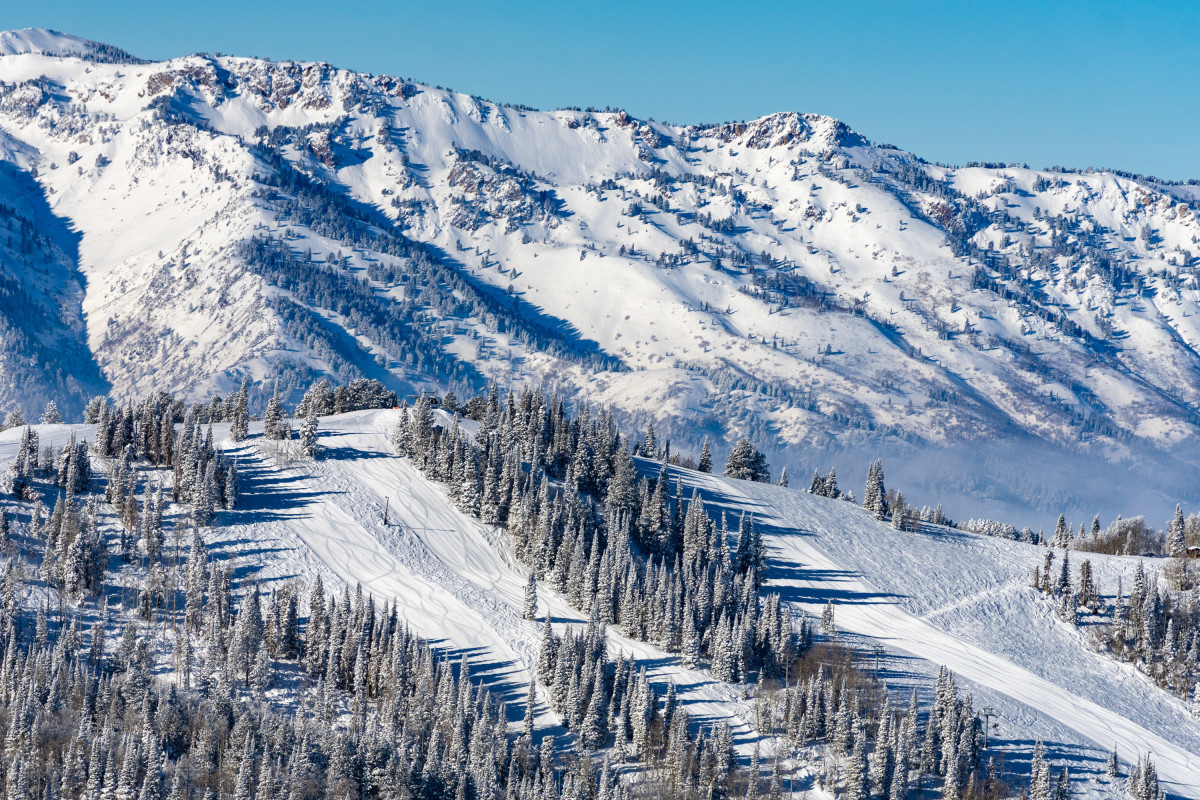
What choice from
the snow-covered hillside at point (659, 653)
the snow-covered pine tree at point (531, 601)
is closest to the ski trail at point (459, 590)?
the snow-covered hillside at point (659, 653)

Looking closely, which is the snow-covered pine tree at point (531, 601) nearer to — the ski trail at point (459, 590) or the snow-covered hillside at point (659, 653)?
the ski trail at point (459, 590)

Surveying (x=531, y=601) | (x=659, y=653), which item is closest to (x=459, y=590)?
(x=531, y=601)

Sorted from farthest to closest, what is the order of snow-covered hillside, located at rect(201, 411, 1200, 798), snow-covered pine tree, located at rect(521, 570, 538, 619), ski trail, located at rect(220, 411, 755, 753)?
snow-covered pine tree, located at rect(521, 570, 538, 619) < snow-covered hillside, located at rect(201, 411, 1200, 798) < ski trail, located at rect(220, 411, 755, 753)

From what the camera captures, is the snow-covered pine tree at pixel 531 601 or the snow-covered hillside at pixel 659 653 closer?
the snow-covered hillside at pixel 659 653

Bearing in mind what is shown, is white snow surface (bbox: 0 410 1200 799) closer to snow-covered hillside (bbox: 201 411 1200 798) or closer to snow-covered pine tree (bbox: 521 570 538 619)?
snow-covered hillside (bbox: 201 411 1200 798)

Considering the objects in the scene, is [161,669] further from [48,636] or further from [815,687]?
[815,687]

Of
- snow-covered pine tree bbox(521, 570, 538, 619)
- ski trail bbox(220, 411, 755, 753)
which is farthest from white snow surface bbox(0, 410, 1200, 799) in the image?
snow-covered pine tree bbox(521, 570, 538, 619)

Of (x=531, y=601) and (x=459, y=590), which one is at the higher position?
(x=459, y=590)

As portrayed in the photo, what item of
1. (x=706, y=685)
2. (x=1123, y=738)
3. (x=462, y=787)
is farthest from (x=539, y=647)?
(x=1123, y=738)

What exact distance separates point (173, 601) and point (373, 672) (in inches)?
1215

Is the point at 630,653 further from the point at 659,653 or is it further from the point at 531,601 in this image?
the point at 531,601

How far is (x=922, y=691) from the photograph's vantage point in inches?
6929

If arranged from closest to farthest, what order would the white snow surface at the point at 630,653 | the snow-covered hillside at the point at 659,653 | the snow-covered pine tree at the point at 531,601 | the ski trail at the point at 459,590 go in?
Result: the ski trail at the point at 459,590 < the white snow surface at the point at 630,653 < the snow-covered hillside at the point at 659,653 < the snow-covered pine tree at the point at 531,601

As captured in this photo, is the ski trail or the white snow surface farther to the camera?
the white snow surface
